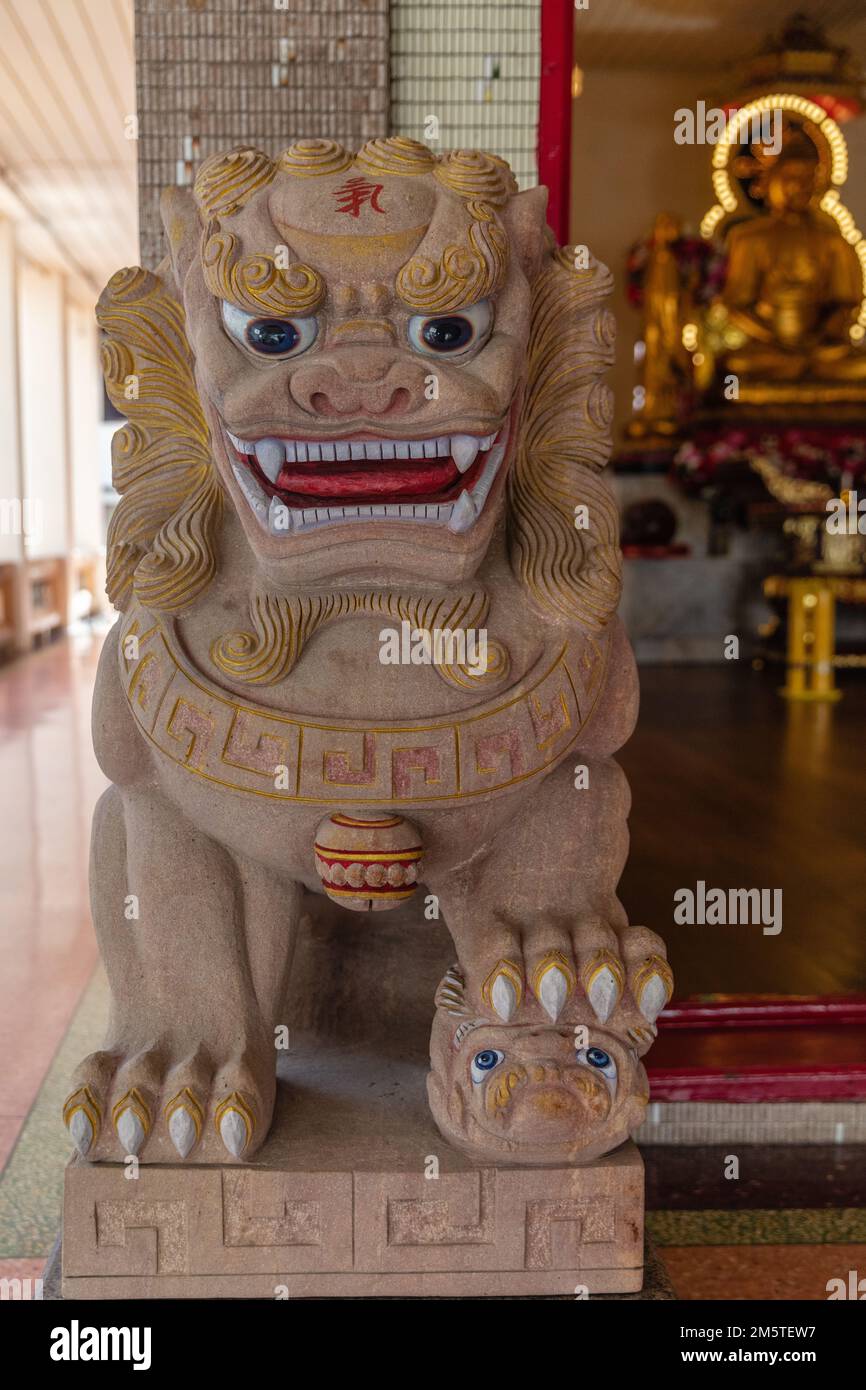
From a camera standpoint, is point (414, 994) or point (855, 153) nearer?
point (414, 994)

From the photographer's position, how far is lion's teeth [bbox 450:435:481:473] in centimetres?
143

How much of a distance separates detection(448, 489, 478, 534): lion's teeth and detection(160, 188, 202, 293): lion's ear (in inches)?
16.7

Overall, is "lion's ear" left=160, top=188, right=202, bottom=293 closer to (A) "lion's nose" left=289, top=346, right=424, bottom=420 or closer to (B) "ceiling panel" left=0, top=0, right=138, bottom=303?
(A) "lion's nose" left=289, top=346, right=424, bottom=420

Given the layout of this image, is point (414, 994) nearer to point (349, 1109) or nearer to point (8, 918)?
point (349, 1109)

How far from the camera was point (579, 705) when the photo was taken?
152 centimetres

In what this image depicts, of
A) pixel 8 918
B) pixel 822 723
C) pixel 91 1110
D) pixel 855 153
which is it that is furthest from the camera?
pixel 855 153

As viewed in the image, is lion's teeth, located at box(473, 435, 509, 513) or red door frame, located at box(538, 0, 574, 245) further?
red door frame, located at box(538, 0, 574, 245)

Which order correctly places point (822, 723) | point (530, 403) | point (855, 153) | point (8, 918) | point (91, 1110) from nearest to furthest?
point (91, 1110), point (530, 403), point (8, 918), point (822, 723), point (855, 153)

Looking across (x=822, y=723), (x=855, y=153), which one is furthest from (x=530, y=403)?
(x=855, y=153)

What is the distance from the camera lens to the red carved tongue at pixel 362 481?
56.4 inches

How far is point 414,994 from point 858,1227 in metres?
0.75

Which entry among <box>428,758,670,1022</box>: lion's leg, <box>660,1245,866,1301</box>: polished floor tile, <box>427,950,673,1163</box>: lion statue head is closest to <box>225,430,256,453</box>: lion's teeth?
<box>428,758,670,1022</box>: lion's leg

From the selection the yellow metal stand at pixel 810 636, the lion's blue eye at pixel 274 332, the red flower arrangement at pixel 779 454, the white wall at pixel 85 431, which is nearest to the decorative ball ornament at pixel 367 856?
the lion's blue eye at pixel 274 332

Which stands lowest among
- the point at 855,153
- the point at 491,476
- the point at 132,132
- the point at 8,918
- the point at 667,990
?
the point at 8,918
